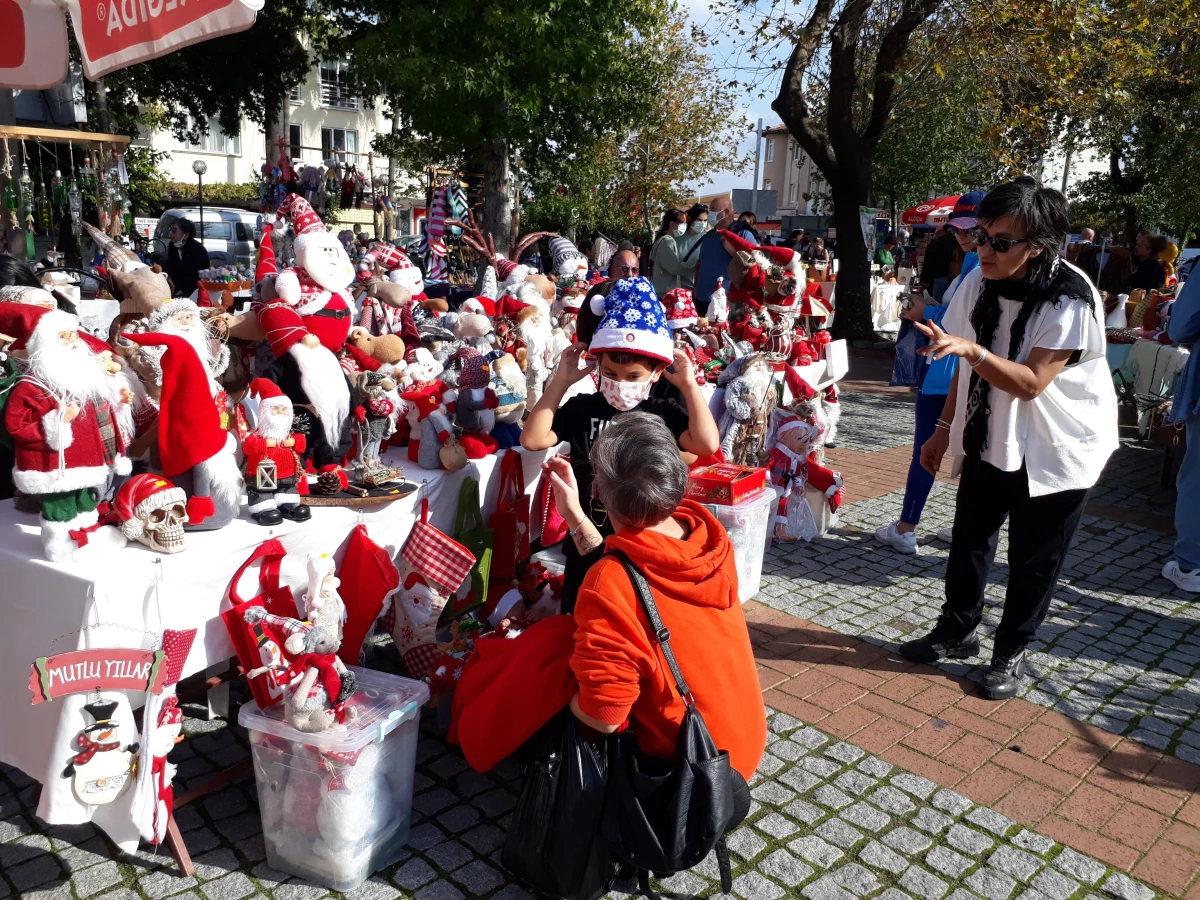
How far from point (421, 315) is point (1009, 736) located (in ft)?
12.5

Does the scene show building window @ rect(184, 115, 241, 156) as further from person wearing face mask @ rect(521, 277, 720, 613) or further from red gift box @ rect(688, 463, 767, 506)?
person wearing face mask @ rect(521, 277, 720, 613)

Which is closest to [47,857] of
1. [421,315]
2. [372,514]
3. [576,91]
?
[372,514]

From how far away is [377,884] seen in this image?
8.56ft

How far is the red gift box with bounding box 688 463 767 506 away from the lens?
434 centimetres

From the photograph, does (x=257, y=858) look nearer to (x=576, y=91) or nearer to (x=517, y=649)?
(x=517, y=649)

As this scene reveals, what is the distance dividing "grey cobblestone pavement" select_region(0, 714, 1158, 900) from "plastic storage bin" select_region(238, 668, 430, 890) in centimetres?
9

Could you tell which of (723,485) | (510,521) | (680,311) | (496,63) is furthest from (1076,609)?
(496,63)

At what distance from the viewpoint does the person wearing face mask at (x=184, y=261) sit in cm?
966

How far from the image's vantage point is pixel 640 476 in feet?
7.70

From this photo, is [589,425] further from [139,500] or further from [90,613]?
[90,613]

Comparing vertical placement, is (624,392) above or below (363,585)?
above

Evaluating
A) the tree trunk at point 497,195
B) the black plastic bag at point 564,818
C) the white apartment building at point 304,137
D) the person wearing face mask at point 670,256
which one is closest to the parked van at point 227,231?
the tree trunk at point 497,195

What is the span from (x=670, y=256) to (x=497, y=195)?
5.25m

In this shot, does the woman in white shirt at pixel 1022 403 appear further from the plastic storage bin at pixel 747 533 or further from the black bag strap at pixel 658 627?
the black bag strap at pixel 658 627
